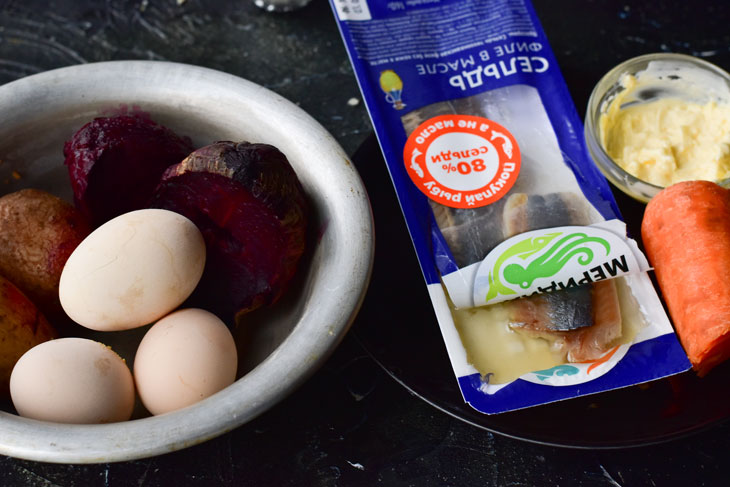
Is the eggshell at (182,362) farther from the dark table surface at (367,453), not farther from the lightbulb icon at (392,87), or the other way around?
the lightbulb icon at (392,87)

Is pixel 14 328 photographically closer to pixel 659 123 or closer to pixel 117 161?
pixel 117 161

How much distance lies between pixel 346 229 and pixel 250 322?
0.16 metres

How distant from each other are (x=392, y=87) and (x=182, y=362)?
0.45 m

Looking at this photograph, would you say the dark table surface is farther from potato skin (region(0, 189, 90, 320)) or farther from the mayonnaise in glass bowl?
potato skin (region(0, 189, 90, 320))

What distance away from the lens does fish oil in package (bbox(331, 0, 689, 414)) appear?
27.5 inches

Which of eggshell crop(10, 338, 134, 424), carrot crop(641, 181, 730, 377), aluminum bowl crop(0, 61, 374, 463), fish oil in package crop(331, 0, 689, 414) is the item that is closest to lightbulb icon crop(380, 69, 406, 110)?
fish oil in package crop(331, 0, 689, 414)

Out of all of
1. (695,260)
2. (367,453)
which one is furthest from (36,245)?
(695,260)

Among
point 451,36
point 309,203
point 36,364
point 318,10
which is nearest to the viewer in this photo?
point 36,364

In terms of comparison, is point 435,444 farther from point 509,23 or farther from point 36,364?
point 509,23

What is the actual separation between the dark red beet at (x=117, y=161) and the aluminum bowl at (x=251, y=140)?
37mm

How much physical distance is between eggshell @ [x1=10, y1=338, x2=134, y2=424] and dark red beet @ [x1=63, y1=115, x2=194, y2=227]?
0.55 ft

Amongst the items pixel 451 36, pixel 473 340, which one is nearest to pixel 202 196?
pixel 473 340

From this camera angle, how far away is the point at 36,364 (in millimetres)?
560

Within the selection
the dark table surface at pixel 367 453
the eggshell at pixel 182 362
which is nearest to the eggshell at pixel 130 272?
the eggshell at pixel 182 362
